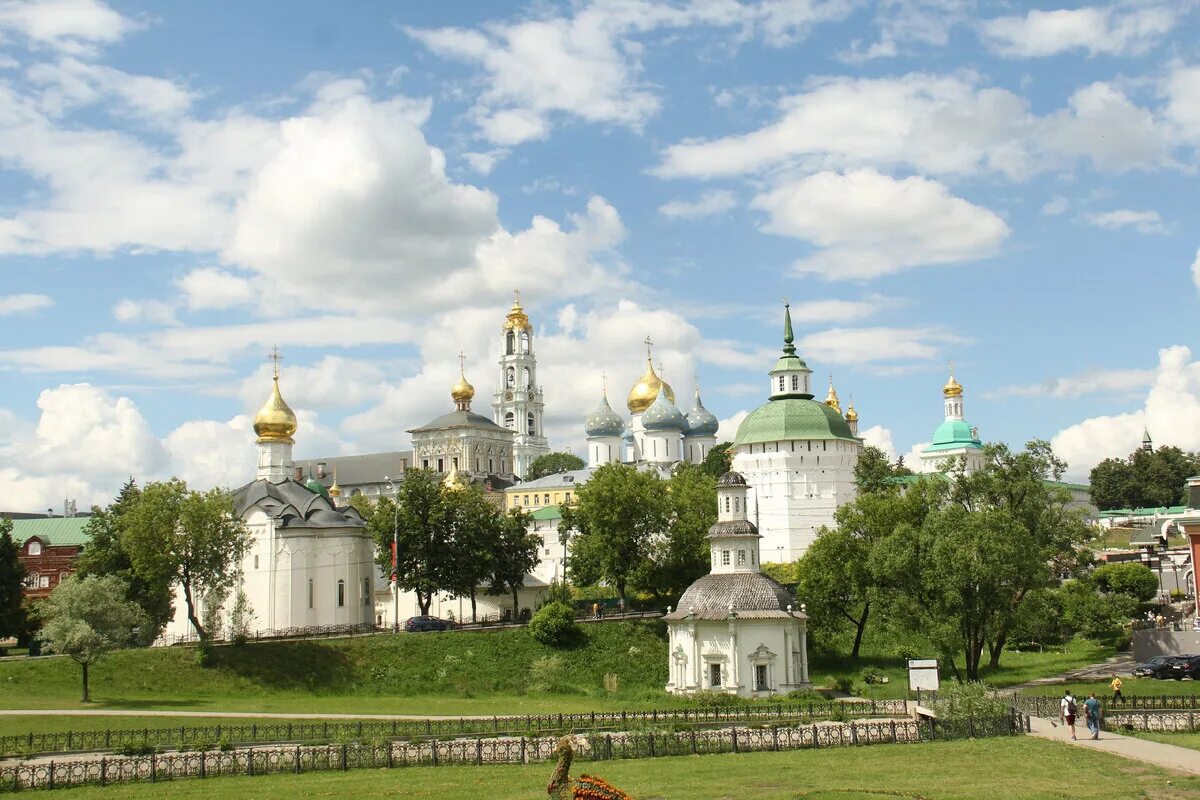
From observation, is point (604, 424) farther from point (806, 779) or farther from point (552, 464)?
point (806, 779)

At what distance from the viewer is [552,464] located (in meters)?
152

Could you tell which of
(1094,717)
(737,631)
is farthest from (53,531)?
(1094,717)

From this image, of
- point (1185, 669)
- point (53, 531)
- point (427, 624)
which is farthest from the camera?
point (53, 531)

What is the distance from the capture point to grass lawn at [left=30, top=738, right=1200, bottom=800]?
2312 cm

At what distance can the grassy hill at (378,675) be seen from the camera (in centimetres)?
4775

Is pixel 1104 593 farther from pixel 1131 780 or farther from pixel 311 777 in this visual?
pixel 311 777

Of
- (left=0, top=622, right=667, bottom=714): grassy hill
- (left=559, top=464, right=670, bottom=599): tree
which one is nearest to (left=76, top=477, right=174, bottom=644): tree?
(left=0, top=622, right=667, bottom=714): grassy hill

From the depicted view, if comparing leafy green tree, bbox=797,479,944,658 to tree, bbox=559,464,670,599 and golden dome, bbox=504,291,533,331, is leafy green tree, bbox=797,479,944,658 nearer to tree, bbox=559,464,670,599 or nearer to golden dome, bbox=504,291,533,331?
tree, bbox=559,464,670,599

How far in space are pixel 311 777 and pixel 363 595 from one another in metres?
41.4

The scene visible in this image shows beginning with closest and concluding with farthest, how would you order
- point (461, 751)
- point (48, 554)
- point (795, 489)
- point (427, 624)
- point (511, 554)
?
point (461, 751)
point (427, 624)
point (511, 554)
point (795, 489)
point (48, 554)

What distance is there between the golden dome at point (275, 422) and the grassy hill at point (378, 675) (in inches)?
771

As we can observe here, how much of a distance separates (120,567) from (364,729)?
3093 centimetres

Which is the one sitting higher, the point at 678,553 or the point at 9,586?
the point at 678,553

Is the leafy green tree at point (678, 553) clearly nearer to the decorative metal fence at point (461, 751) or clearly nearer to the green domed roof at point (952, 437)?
the decorative metal fence at point (461, 751)
